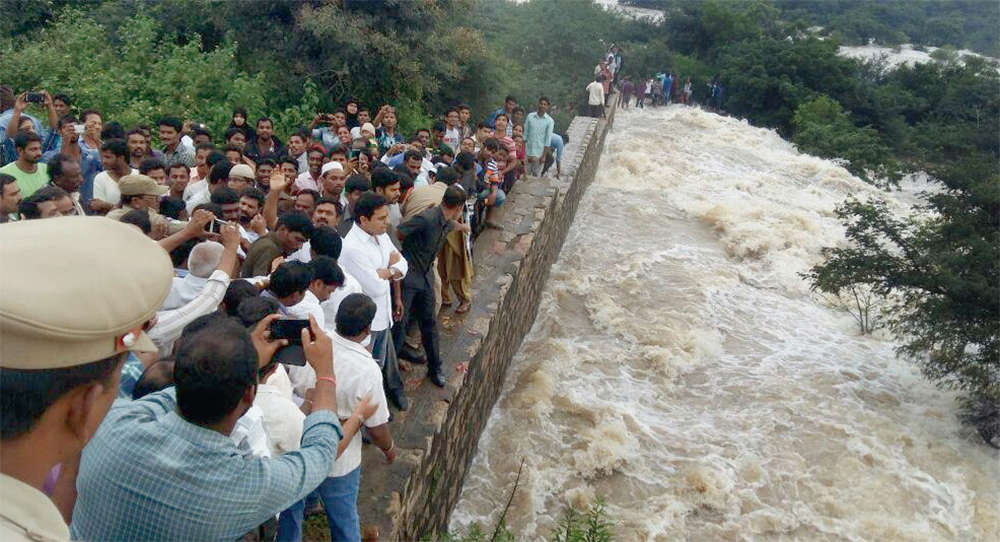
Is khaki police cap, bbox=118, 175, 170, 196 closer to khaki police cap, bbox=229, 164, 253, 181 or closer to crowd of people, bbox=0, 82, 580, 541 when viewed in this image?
crowd of people, bbox=0, 82, 580, 541

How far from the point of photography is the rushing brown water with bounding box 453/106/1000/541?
5.45m

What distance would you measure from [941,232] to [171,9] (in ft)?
39.3

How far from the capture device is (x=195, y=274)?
3195 millimetres

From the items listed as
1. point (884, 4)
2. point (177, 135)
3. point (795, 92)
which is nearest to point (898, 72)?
point (795, 92)

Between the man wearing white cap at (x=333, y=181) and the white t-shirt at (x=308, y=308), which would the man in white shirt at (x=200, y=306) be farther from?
the man wearing white cap at (x=333, y=181)

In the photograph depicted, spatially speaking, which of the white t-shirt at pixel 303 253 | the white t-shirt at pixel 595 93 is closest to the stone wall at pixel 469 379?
the white t-shirt at pixel 303 253

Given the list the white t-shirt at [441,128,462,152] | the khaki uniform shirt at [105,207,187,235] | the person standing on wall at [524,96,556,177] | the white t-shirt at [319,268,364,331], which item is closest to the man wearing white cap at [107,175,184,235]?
the khaki uniform shirt at [105,207,187,235]

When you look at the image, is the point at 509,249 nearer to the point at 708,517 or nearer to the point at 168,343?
the point at 708,517

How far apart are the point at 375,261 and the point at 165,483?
2331 millimetres

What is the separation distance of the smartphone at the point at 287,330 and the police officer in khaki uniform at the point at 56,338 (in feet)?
2.76

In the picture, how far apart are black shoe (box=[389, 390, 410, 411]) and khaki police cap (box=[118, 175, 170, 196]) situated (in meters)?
1.90

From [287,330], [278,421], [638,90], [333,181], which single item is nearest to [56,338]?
[287,330]

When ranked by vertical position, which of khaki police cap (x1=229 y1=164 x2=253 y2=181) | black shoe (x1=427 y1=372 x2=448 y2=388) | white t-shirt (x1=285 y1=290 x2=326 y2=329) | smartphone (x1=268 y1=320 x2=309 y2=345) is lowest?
black shoe (x1=427 y1=372 x2=448 y2=388)

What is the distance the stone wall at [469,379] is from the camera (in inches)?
140
